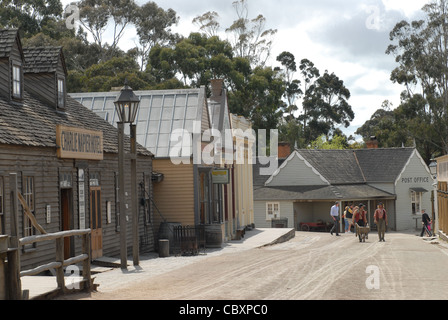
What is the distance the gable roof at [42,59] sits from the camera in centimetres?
2059

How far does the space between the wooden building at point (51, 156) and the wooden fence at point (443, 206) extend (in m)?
15.1

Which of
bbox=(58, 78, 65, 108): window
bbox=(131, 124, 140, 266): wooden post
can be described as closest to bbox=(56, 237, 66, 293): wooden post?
bbox=(131, 124, 140, 266): wooden post

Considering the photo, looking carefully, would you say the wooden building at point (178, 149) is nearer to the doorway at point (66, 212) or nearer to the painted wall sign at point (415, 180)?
the doorway at point (66, 212)

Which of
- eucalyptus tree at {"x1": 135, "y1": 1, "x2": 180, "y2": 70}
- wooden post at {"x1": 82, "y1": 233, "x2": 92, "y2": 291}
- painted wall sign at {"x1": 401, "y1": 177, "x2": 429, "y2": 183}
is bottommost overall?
wooden post at {"x1": 82, "y1": 233, "x2": 92, "y2": 291}

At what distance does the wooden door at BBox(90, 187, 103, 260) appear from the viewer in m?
20.1

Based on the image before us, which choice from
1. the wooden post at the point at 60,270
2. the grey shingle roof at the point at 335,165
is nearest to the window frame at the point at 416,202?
the grey shingle roof at the point at 335,165

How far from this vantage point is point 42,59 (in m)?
21.0

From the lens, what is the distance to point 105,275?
1689 centimetres

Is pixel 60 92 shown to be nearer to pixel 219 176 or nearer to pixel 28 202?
pixel 28 202

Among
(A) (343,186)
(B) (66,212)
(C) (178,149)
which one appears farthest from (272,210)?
(B) (66,212)

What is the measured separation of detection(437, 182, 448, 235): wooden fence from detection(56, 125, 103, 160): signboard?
16.8 m

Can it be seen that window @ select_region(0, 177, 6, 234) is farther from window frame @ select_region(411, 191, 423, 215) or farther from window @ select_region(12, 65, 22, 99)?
window frame @ select_region(411, 191, 423, 215)

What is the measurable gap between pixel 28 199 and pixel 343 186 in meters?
39.5
